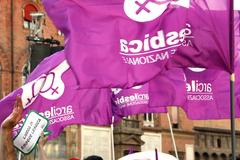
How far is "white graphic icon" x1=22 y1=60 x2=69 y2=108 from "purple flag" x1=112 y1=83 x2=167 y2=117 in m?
1.03

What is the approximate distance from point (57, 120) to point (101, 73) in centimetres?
269

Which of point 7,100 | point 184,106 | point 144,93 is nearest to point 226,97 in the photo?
point 184,106

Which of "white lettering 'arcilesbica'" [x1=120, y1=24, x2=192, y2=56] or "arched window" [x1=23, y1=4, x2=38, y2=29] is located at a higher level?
"arched window" [x1=23, y1=4, x2=38, y2=29]

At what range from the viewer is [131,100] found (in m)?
9.26

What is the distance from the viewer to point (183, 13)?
5.86m

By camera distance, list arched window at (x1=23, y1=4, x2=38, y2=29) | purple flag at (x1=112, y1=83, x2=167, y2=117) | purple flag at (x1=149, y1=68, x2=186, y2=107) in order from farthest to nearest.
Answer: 1. arched window at (x1=23, y1=4, x2=38, y2=29)
2. purple flag at (x1=112, y1=83, x2=167, y2=117)
3. purple flag at (x1=149, y1=68, x2=186, y2=107)

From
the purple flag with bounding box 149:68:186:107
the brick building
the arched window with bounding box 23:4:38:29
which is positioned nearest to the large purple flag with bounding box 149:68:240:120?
the purple flag with bounding box 149:68:186:107

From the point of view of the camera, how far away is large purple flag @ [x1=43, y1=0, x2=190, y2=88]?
5707 mm

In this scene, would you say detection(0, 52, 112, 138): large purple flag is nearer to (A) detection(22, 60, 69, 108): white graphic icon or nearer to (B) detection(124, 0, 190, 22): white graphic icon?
(A) detection(22, 60, 69, 108): white graphic icon

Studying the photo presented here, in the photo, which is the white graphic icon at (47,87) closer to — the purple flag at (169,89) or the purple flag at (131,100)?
the purple flag at (131,100)

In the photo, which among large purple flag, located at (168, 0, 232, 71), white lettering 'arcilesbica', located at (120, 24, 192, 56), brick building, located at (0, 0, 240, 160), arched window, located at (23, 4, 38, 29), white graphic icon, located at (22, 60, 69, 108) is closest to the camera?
large purple flag, located at (168, 0, 232, 71)

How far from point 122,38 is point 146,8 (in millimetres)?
326

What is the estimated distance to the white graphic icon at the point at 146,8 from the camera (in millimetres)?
5812

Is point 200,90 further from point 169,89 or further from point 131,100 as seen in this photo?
point 131,100
